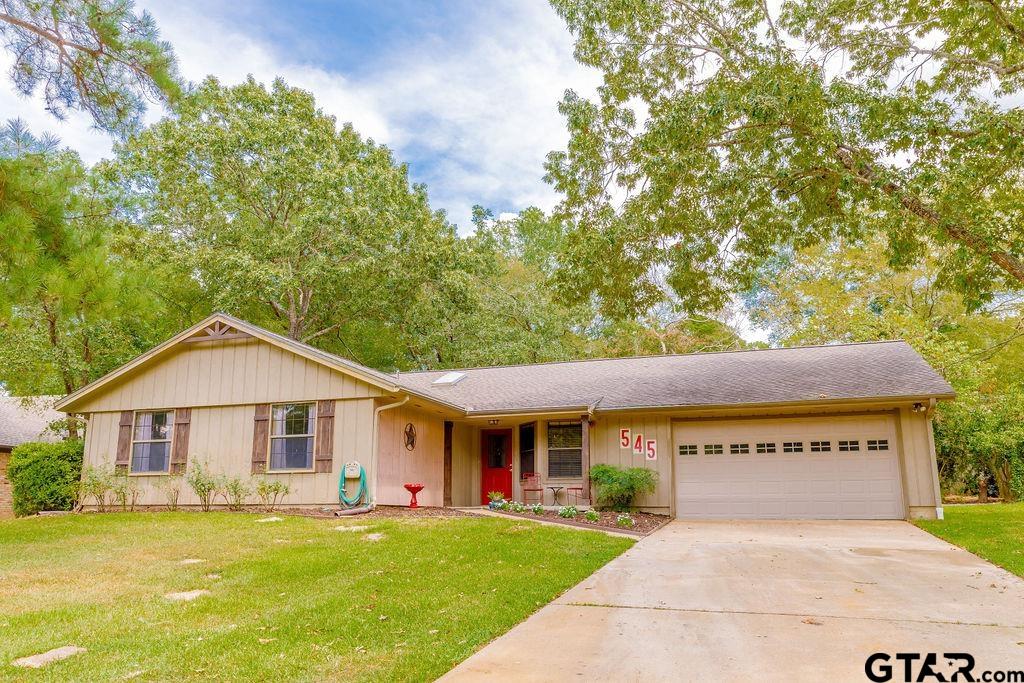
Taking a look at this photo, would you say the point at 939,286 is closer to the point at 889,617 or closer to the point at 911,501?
the point at 911,501

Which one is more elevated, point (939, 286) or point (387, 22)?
point (387, 22)

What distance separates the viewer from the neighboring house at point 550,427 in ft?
40.7

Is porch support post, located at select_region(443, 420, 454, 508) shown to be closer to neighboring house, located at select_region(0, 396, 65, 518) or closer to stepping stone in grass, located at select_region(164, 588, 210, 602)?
stepping stone in grass, located at select_region(164, 588, 210, 602)

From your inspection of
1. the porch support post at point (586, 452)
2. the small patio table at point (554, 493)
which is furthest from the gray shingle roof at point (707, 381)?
the small patio table at point (554, 493)

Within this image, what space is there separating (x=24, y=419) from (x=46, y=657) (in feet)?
69.7

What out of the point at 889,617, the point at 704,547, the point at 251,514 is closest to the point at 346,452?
the point at 251,514

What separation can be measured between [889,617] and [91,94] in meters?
8.15

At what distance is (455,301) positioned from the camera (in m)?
24.5

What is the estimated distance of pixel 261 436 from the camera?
1299 cm

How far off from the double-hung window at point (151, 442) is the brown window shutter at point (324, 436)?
3321mm

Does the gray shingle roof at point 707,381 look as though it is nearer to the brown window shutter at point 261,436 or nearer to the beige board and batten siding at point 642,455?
the beige board and batten siding at point 642,455

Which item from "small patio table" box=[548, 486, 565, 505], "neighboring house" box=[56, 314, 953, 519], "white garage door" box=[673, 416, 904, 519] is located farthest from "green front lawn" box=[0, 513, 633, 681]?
"white garage door" box=[673, 416, 904, 519]

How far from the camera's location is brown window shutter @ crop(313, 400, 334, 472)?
491 inches

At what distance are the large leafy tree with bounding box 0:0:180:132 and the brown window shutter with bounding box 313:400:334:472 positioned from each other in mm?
6771
